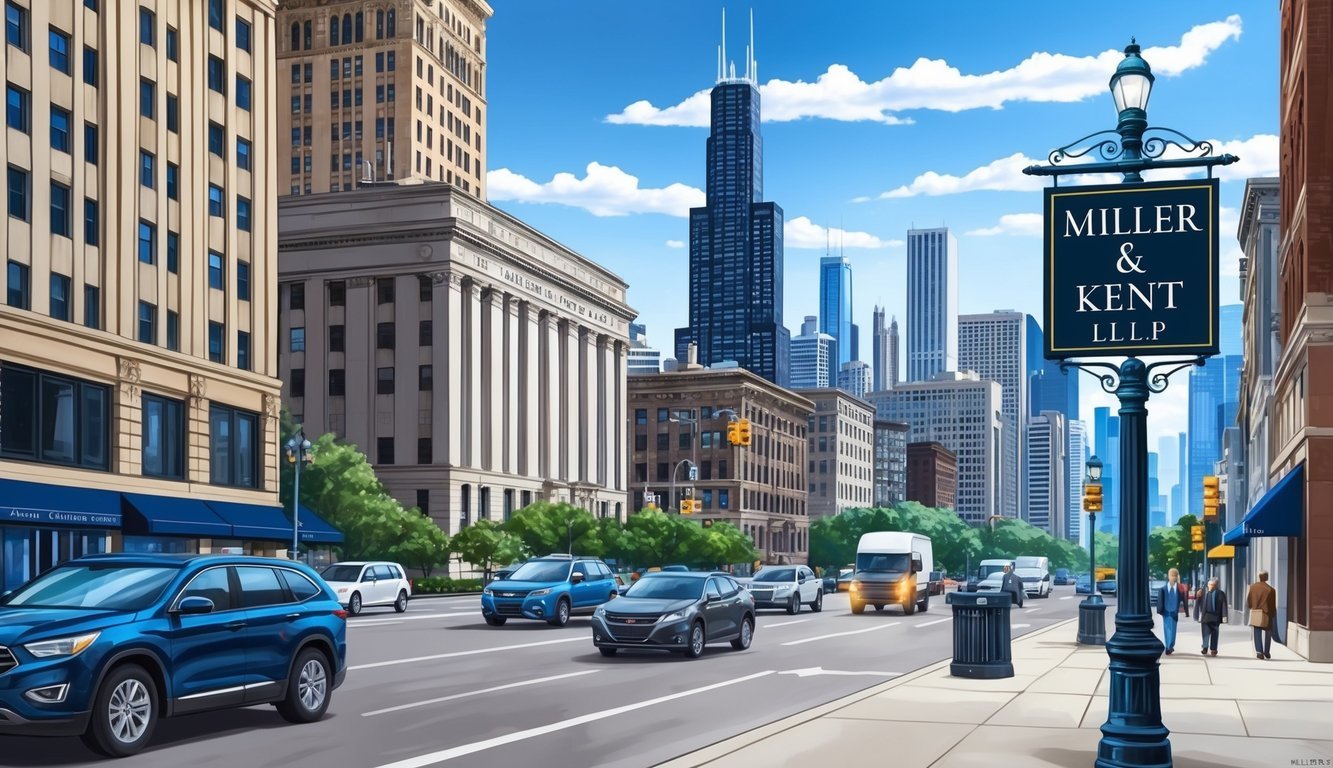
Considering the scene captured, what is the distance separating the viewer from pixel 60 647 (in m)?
12.7

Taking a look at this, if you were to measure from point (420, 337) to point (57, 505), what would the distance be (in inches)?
2191

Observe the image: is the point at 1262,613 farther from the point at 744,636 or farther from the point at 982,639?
the point at 744,636

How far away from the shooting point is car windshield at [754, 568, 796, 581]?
49.8 meters

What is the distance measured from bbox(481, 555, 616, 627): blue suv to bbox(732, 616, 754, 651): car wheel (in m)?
7.61

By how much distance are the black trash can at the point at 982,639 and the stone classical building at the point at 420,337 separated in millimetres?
73926

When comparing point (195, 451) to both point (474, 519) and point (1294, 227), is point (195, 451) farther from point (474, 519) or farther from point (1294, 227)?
point (474, 519)

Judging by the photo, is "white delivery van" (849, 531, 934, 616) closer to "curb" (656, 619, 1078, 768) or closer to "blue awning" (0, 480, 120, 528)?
"blue awning" (0, 480, 120, 528)

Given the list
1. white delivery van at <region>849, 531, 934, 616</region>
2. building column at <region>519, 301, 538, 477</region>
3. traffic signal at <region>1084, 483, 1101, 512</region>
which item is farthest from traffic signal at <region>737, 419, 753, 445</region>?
building column at <region>519, 301, 538, 477</region>

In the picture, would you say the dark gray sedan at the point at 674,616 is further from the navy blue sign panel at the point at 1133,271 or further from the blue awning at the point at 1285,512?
the navy blue sign panel at the point at 1133,271

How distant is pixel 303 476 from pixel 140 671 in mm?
61080

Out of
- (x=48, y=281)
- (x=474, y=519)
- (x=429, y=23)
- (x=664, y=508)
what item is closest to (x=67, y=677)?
(x=48, y=281)

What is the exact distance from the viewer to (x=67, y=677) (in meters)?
12.5

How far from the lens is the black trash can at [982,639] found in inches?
850

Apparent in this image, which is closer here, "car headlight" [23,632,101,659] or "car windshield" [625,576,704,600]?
"car headlight" [23,632,101,659]
